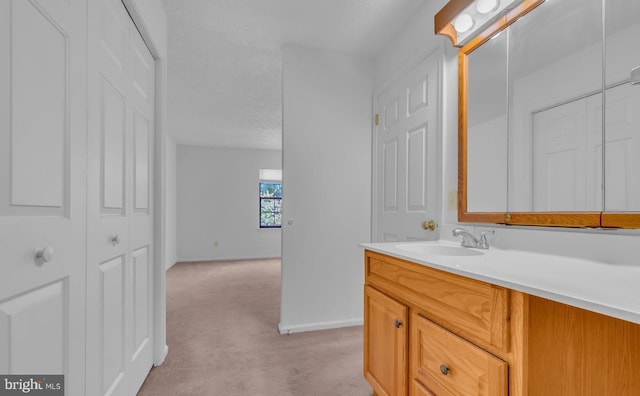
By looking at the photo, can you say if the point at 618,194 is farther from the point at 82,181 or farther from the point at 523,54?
the point at 82,181

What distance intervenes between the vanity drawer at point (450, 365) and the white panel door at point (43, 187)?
3.91ft

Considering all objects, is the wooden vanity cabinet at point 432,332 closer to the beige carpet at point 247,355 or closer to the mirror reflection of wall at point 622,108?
the beige carpet at point 247,355

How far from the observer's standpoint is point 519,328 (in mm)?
721

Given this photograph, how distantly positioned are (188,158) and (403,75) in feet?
16.4

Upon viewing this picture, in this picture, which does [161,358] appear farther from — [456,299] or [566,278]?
[566,278]

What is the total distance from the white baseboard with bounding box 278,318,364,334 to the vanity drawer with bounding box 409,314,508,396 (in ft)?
4.70

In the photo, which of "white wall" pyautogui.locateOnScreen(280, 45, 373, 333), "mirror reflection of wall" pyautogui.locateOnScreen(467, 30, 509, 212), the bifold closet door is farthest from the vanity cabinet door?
the bifold closet door

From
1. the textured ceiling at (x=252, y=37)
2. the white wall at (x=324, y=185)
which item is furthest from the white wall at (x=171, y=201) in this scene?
the white wall at (x=324, y=185)

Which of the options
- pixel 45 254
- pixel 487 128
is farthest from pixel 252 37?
pixel 45 254

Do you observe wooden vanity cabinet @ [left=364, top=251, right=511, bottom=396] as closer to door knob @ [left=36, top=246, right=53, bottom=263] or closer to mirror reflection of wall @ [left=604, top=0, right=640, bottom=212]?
mirror reflection of wall @ [left=604, top=0, right=640, bottom=212]

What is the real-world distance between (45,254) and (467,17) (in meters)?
2.01

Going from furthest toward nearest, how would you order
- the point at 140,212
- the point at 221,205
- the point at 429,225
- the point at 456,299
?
the point at 221,205
the point at 429,225
the point at 140,212
the point at 456,299

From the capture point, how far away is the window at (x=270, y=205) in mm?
6383

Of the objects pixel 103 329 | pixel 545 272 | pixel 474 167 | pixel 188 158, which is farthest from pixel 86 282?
pixel 188 158
